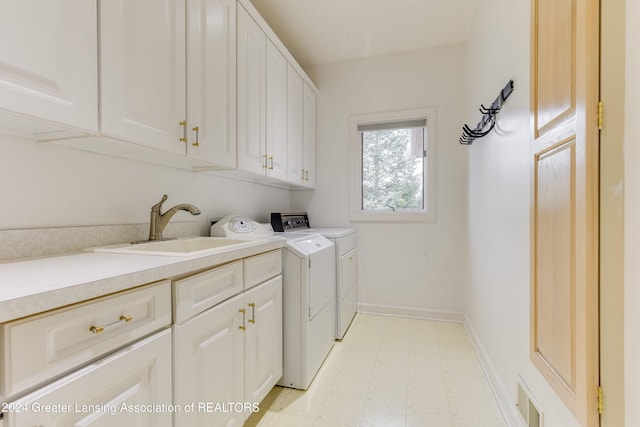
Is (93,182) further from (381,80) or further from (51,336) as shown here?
(381,80)

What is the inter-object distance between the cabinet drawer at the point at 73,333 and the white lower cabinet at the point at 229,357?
0.15 m

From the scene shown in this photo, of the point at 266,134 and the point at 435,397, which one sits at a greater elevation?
the point at 266,134

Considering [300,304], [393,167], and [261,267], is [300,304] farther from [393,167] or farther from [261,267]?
[393,167]

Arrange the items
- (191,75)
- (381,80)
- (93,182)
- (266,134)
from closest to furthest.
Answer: (93,182)
(191,75)
(266,134)
(381,80)

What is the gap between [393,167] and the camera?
10.2 ft

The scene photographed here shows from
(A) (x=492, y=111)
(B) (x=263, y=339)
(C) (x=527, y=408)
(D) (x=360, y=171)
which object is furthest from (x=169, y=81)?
(D) (x=360, y=171)

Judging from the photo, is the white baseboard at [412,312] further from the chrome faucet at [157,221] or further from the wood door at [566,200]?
the chrome faucet at [157,221]

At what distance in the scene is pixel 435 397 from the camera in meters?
1.69

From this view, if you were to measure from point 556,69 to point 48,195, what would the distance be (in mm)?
1824

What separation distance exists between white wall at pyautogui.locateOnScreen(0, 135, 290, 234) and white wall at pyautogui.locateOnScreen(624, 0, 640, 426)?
5.95ft

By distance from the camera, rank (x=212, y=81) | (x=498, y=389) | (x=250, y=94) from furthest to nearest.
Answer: (x=250, y=94) → (x=498, y=389) → (x=212, y=81)

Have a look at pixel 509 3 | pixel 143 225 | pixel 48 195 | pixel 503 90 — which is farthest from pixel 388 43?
pixel 48 195

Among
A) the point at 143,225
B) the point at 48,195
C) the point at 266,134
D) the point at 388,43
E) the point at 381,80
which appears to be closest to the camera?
the point at 48,195

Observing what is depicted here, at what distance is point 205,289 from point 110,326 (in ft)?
1.15
